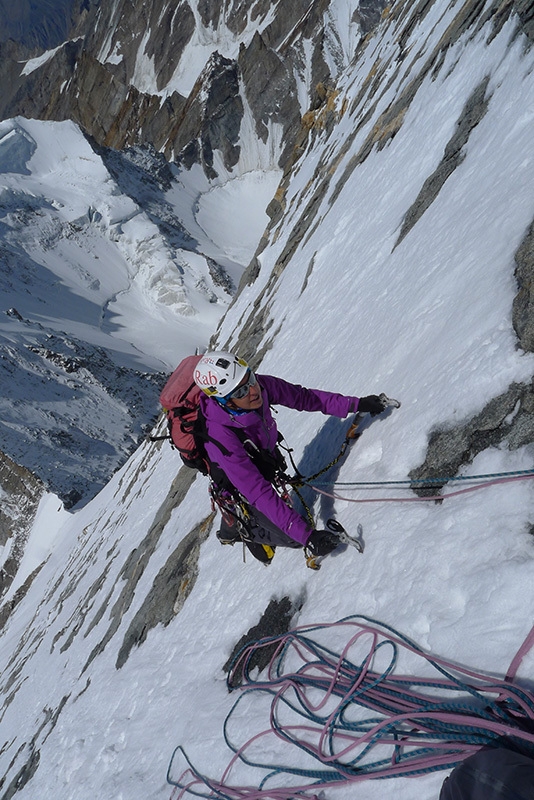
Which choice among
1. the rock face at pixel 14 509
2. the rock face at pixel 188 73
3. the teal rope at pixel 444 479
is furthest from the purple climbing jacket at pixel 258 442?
the rock face at pixel 188 73

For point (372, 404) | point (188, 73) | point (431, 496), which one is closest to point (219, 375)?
point (372, 404)

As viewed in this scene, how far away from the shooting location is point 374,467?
3.99 m

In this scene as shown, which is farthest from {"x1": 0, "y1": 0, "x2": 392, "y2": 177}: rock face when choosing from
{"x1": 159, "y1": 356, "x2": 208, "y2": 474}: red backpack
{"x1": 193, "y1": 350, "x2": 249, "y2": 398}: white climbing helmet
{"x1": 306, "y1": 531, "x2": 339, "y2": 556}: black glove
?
{"x1": 306, "y1": 531, "x2": 339, "y2": 556}: black glove

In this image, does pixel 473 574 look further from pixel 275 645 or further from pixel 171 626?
pixel 171 626

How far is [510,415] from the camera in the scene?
117 inches

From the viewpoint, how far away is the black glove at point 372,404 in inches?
161

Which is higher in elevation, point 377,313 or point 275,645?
point 377,313

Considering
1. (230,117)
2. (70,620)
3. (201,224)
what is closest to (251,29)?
(230,117)

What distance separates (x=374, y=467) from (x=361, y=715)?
5.90ft

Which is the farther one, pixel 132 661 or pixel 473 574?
pixel 132 661

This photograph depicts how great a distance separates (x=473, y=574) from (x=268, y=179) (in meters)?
89.7

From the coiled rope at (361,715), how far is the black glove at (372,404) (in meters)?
1.65

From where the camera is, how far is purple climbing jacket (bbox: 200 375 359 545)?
3623 millimetres

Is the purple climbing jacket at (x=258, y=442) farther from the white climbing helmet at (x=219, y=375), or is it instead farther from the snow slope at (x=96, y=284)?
the snow slope at (x=96, y=284)
